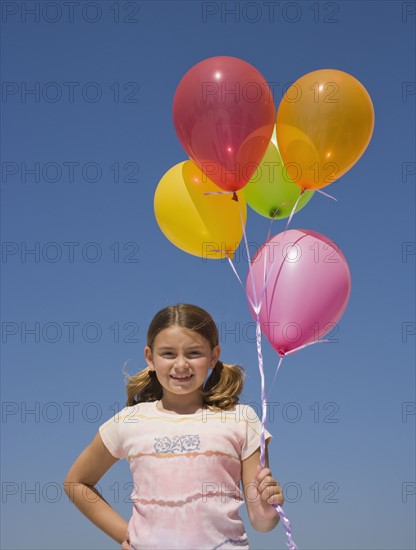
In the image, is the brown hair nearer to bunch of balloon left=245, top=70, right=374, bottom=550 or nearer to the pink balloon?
bunch of balloon left=245, top=70, right=374, bottom=550

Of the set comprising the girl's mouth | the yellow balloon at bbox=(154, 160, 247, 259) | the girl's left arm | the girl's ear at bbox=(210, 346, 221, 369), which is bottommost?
the girl's left arm

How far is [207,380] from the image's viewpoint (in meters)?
3.93

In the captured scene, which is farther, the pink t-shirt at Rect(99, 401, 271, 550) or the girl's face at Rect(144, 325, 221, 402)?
the girl's face at Rect(144, 325, 221, 402)

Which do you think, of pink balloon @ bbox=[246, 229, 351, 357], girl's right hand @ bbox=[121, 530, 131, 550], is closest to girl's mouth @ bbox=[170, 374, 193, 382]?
girl's right hand @ bbox=[121, 530, 131, 550]

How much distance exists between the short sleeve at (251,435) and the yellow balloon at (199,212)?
1.66 m

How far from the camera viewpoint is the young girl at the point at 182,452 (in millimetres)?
3385

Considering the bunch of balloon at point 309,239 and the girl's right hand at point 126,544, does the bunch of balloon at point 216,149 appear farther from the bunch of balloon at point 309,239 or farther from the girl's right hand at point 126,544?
the girl's right hand at point 126,544

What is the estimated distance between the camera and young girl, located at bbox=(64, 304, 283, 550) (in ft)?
11.1

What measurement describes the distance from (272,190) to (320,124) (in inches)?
25.7

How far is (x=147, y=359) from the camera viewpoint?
3.90m

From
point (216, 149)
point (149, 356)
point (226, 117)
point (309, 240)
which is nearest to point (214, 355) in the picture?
point (149, 356)

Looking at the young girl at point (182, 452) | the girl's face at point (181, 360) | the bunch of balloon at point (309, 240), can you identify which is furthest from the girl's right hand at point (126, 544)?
the bunch of balloon at point (309, 240)

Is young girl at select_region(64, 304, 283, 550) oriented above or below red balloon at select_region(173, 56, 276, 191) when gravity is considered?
below

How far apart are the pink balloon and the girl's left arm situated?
3.68 ft
